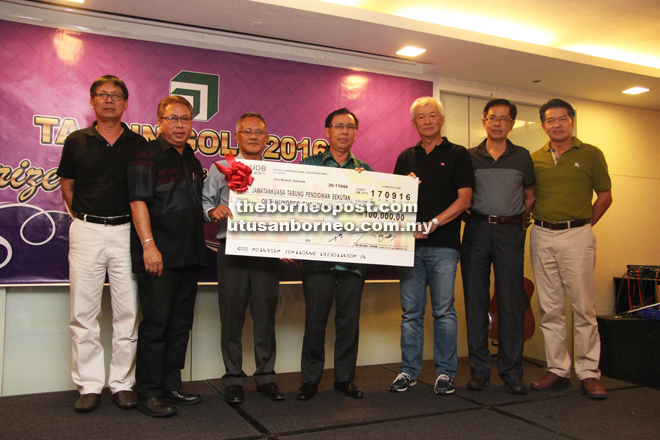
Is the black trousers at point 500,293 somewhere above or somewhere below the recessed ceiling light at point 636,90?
below

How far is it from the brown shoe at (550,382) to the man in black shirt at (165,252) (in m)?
2.10

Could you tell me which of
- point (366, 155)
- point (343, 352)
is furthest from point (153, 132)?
point (343, 352)

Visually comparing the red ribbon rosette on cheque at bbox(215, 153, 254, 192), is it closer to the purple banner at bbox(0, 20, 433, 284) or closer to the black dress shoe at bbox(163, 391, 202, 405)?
the purple banner at bbox(0, 20, 433, 284)

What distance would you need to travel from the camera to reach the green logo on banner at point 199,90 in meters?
3.54

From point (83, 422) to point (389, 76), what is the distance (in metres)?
3.32

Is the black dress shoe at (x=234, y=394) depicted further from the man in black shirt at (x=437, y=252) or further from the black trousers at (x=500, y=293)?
the black trousers at (x=500, y=293)

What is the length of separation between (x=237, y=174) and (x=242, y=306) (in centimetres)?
77

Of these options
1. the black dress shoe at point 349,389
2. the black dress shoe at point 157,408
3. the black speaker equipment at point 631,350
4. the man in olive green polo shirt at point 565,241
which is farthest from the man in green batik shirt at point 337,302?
the black speaker equipment at point 631,350

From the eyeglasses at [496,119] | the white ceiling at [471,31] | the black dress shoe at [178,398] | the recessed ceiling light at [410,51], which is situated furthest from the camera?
the recessed ceiling light at [410,51]

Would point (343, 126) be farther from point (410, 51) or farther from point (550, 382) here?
point (550, 382)

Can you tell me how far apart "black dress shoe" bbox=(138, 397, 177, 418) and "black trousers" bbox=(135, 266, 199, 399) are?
3cm

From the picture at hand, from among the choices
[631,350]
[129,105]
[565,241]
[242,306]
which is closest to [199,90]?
[129,105]

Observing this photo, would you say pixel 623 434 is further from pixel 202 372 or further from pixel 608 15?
pixel 608 15

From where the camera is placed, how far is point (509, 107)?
3.27 metres
